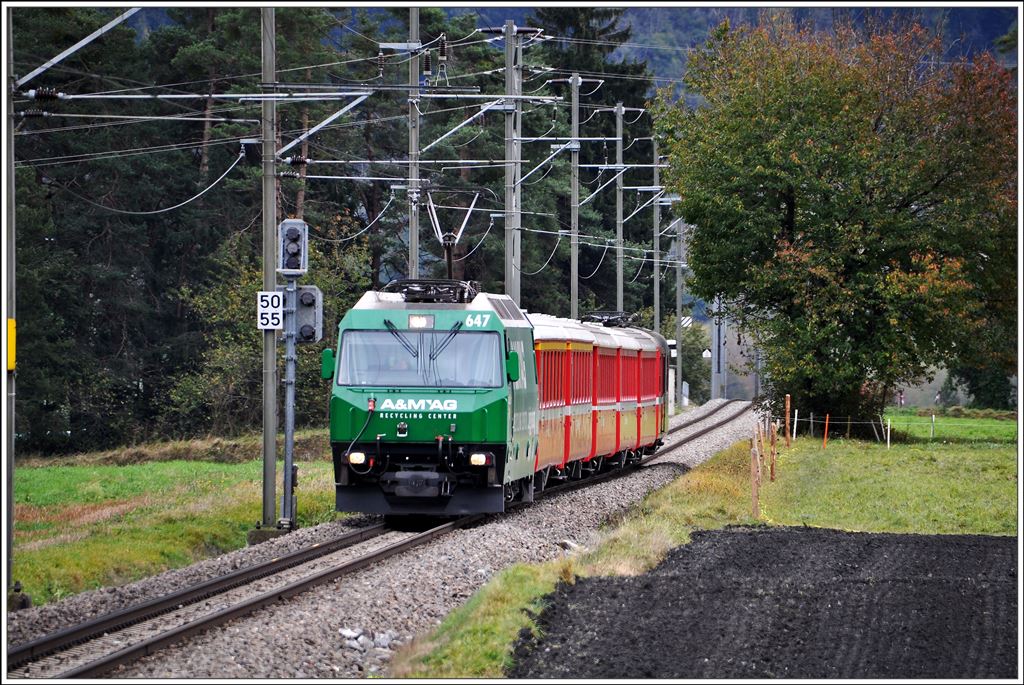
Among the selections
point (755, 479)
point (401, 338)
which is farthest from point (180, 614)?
point (755, 479)

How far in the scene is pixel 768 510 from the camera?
24.8m

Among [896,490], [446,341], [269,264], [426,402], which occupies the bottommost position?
[896,490]

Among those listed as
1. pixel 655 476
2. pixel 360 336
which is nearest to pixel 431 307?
pixel 360 336

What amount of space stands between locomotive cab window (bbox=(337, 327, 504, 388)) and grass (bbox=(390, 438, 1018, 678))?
2.85 meters

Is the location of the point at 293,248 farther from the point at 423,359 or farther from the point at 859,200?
the point at 859,200

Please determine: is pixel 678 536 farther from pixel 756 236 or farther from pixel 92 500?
pixel 756 236

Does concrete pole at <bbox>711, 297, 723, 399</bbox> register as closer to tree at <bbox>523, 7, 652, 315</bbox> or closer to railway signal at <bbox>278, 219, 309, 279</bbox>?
tree at <bbox>523, 7, 652, 315</bbox>

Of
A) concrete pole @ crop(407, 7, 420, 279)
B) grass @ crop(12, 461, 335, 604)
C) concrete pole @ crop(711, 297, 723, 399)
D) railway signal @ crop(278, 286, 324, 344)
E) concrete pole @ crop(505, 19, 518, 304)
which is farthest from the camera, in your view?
concrete pole @ crop(711, 297, 723, 399)

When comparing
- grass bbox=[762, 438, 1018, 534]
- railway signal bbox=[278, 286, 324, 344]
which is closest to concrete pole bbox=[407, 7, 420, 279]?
grass bbox=[762, 438, 1018, 534]

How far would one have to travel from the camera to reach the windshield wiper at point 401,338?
68.5 feet

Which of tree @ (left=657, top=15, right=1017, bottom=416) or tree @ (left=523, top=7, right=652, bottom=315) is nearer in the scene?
tree @ (left=657, top=15, right=1017, bottom=416)

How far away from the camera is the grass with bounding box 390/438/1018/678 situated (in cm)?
1254

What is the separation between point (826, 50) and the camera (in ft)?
142

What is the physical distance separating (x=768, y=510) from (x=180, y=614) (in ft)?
42.7
